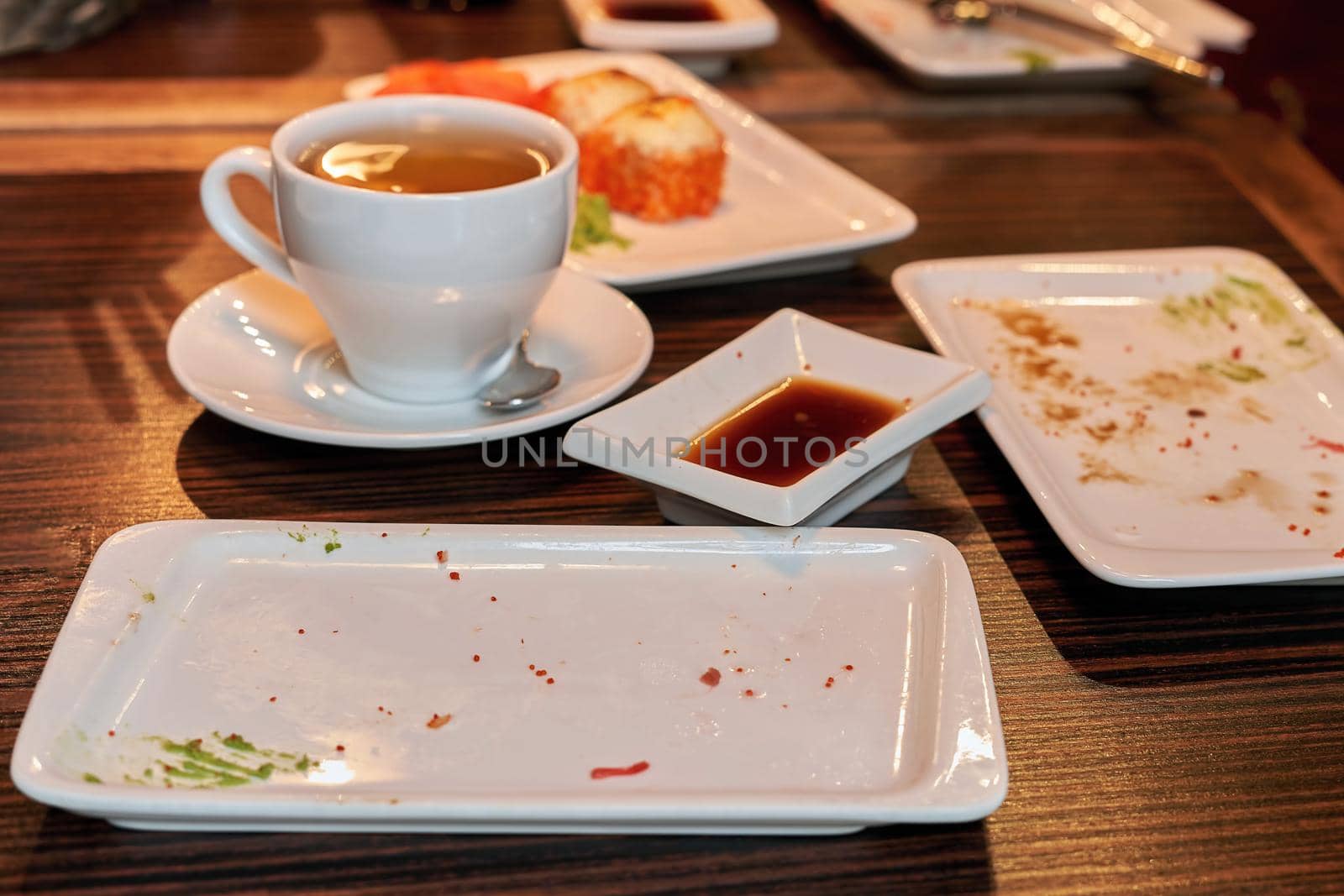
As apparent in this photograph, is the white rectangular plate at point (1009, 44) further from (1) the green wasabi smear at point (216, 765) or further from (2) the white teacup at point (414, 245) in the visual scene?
(1) the green wasabi smear at point (216, 765)

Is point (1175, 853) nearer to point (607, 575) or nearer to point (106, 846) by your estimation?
point (607, 575)

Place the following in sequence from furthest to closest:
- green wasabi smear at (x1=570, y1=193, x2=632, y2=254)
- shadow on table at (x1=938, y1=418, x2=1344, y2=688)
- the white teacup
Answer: green wasabi smear at (x1=570, y1=193, x2=632, y2=254) → the white teacup → shadow on table at (x1=938, y1=418, x2=1344, y2=688)

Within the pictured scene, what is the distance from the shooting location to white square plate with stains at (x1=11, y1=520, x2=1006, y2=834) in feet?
2.14

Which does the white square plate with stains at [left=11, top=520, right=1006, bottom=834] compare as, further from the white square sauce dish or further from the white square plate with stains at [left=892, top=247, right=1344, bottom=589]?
the white square plate with stains at [left=892, top=247, right=1344, bottom=589]

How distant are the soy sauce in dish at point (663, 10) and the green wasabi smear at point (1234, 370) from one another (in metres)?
1.16

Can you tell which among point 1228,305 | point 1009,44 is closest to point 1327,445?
point 1228,305

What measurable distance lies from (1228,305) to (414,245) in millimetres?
907

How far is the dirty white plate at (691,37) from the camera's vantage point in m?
1.93

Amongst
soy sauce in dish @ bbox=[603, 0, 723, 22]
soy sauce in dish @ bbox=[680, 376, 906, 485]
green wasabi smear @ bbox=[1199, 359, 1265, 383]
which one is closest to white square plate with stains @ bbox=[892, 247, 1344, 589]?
green wasabi smear @ bbox=[1199, 359, 1265, 383]

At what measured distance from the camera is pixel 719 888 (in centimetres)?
66

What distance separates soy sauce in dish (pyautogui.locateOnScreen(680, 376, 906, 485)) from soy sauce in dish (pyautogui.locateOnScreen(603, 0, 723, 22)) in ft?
4.00

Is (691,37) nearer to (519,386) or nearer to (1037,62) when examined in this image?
(1037,62)

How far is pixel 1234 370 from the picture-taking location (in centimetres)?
122

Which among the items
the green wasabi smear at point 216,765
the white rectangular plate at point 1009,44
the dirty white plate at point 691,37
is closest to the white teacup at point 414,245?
the green wasabi smear at point 216,765
